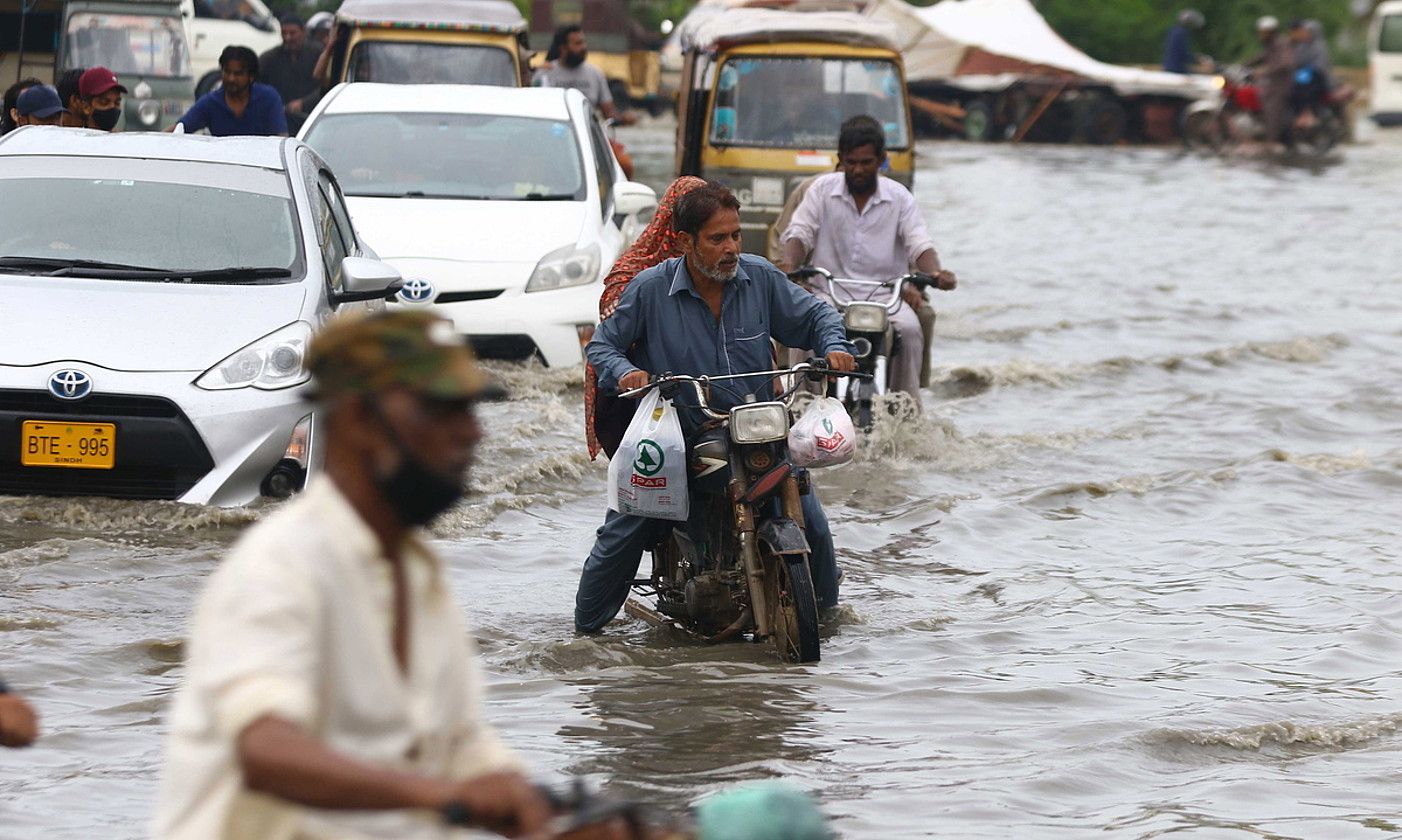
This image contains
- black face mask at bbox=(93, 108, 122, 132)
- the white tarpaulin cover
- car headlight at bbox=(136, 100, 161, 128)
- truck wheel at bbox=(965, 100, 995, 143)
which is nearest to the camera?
black face mask at bbox=(93, 108, 122, 132)

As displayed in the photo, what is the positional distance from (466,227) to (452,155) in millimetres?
742

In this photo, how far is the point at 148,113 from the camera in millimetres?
20062

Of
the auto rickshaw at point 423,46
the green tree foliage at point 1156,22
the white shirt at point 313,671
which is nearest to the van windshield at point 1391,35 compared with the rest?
the green tree foliage at point 1156,22

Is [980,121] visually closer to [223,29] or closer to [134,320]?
[223,29]

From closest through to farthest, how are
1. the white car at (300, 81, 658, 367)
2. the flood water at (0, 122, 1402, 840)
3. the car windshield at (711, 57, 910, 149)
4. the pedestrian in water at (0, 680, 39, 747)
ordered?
the pedestrian in water at (0, 680, 39, 747) → the flood water at (0, 122, 1402, 840) → the white car at (300, 81, 658, 367) → the car windshield at (711, 57, 910, 149)

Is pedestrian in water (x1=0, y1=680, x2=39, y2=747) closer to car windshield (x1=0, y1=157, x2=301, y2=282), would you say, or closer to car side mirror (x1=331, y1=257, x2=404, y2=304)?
car side mirror (x1=331, y1=257, x2=404, y2=304)

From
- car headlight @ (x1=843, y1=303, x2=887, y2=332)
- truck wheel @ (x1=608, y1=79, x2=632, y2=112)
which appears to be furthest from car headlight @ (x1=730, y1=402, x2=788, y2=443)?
truck wheel @ (x1=608, y1=79, x2=632, y2=112)

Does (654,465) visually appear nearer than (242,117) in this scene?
Yes

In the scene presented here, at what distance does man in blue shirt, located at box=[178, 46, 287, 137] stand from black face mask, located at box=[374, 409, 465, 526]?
36.7 feet

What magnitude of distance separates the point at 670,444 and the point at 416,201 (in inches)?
236

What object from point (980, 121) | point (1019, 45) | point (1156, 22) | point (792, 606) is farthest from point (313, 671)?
point (1156, 22)

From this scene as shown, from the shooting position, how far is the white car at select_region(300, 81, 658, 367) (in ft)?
38.8

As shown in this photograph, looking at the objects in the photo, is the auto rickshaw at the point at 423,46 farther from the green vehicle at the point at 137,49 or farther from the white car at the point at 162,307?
the white car at the point at 162,307

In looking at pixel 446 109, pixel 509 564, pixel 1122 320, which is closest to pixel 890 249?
pixel 509 564
